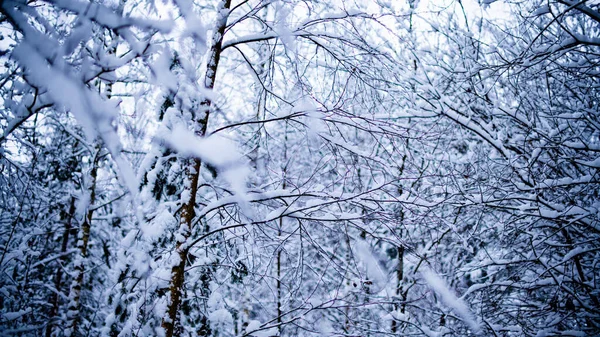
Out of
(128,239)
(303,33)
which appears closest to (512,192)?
(303,33)

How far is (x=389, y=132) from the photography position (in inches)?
107

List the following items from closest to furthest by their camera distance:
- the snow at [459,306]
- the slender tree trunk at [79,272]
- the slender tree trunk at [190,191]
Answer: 1. the slender tree trunk at [190,191]
2. the snow at [459,306]
3. the slender tree trunk at [79,272]

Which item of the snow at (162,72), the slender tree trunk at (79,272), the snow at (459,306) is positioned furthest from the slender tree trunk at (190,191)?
the slender tree trunk at (79,272)

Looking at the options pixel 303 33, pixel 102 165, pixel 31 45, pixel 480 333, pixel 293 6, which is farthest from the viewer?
pixel 102 165

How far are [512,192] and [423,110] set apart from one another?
1712mm

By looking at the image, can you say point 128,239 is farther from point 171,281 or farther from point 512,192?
point 512,192

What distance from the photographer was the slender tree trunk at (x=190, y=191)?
2738 millimetres

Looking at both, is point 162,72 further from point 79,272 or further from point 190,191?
point 79,272

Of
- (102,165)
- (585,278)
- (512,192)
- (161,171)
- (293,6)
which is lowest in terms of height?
(585,278)

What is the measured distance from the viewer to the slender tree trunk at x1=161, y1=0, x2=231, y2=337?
2738 millimetres

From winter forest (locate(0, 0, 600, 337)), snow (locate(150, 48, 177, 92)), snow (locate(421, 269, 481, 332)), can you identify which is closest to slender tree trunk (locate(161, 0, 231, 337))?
winter forest (locate(0, 0, 600, 337))

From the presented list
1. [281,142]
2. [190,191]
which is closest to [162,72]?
[190,191]

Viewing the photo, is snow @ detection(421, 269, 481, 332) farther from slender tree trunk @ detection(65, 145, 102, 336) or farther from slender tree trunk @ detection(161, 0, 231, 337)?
Answer: slender tree trunk @ detection(65, 145, 102, 336)

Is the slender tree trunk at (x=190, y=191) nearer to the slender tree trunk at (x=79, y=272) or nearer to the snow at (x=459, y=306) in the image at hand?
the snow at (x=459, y=306)
